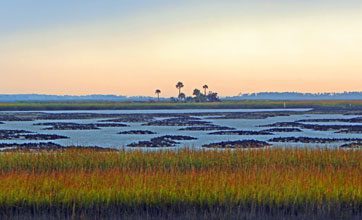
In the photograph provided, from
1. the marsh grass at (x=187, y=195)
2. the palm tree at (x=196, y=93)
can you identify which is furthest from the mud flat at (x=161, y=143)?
the palm tree at (x=196, y=93)

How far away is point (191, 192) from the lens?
14.4 m

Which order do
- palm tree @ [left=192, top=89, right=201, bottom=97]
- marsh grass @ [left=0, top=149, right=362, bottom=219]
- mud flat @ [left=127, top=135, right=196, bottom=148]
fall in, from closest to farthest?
marsh grass @ [left=0, top=149, right=362, bottom=219], mud flat @ [left=127, top=135, right=196, bottom=148], palm tree @ [left=192, top=89, right=201, bottom=97]

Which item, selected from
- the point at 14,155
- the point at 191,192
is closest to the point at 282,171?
the point at 191,192

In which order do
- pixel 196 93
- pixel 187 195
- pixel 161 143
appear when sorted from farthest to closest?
pixel 196 93
pixel 161 143
pixel 187 195

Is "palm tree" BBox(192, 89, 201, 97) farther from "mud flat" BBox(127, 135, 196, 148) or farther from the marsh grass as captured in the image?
the marsh grass

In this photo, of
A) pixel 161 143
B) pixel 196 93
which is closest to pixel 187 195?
pixel 161 143

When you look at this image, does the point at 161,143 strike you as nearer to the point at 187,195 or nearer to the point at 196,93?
the point at 187,195

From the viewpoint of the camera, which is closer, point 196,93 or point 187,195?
point 187,195

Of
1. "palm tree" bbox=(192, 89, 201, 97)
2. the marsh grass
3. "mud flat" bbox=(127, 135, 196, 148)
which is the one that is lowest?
"mud flat" bbox=(127, 135, 196, 148)

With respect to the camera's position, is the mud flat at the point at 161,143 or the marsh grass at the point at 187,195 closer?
the marsh grass at the point at 187,195

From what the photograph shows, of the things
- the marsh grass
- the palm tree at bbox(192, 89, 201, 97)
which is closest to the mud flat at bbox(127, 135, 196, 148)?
the marsh grass

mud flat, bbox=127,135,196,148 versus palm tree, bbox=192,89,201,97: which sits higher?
palm tree, bbox=192,89,201,97

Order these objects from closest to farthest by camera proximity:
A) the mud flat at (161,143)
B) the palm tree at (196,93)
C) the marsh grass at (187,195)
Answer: the marsh grass at (187,195) < the mud flat at (161,143) < the palm tree at (196,93)

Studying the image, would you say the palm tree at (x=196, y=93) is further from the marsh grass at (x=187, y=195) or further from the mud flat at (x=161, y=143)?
the marsh grass at (x=187, y=195)
